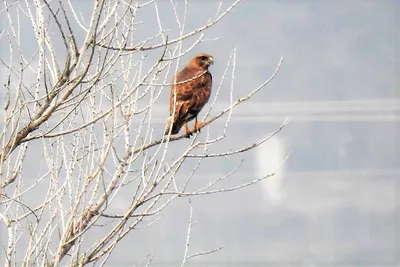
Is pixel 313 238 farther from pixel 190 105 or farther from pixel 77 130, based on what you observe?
pixel 77 130

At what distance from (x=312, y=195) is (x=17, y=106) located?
18.3 ft

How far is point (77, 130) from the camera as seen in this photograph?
15.6 feet

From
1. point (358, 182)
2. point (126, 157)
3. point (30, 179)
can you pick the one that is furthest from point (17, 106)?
point (358, 182)

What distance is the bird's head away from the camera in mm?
6797

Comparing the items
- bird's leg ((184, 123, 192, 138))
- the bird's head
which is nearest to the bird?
bird's leg ((184, 123, 192, 138))

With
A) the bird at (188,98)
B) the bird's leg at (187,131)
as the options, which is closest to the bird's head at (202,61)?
the bird at (188,98)

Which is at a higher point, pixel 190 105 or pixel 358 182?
pixel 190 105

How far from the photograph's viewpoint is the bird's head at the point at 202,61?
268 inches

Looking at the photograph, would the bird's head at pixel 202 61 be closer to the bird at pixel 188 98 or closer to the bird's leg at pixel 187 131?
the bird at pixel 188 98

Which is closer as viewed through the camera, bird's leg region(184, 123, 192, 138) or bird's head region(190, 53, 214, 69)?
bird's leg region(184, 123, 192, 138)

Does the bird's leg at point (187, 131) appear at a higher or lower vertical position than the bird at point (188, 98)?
lower

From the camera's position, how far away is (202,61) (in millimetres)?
6844

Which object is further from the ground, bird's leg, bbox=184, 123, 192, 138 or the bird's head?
the bird's head

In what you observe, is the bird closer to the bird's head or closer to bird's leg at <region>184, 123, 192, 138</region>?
bird's leg at <region>184, 123, 192, 138</region>
